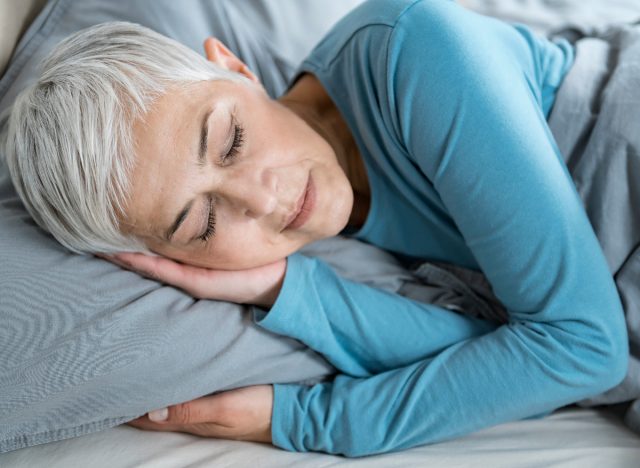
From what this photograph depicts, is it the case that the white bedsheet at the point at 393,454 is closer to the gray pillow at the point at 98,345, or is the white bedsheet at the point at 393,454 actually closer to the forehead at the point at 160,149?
the gray pillow at the point at 98,345

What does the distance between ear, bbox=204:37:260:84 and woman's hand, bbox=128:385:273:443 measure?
56 cm

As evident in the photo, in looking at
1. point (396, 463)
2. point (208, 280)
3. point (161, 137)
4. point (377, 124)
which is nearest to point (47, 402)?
point (208, 280)

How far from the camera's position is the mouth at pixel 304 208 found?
112 cm

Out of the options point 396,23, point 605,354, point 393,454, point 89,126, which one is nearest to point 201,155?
point 89,126

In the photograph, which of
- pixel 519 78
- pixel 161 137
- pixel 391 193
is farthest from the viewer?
pixel 391 193

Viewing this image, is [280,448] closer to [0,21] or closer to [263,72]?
[263,72]

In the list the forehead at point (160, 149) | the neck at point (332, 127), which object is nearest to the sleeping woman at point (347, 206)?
the forehead at point (160, 149)

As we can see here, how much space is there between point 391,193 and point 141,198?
489 mm

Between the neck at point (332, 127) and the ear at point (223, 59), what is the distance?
8 cm

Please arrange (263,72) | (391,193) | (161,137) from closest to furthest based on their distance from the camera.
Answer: (161,137)
(391,193)
(263,72)

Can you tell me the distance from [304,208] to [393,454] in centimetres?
42

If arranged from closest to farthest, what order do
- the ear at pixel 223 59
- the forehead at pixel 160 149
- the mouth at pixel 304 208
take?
the forehead at pixel 160 149
the mouth at pixel 304 208
the ear at pixel 223 59

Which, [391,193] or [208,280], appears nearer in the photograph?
[208,280]

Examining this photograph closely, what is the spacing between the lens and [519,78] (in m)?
1.12
